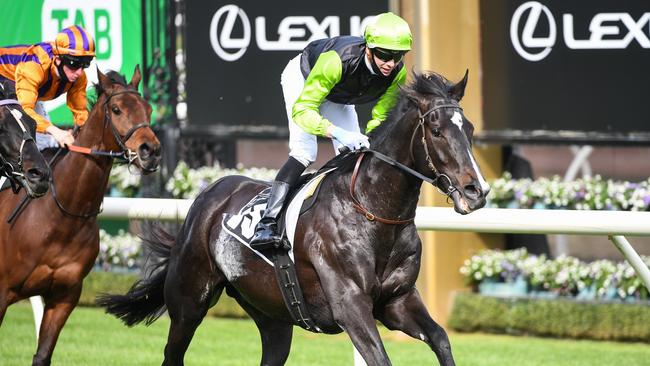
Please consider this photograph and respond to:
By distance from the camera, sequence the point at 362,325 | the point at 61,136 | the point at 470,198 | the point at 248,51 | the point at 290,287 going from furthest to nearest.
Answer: the point at 248,51 → the point at 61,136 → the point at 290,287 → the point at 362,325 → the point at 470,198

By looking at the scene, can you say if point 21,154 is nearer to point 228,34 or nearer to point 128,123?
point 128,123

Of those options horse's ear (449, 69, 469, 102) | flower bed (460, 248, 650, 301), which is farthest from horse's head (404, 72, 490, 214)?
flower bed (460, 248, 650, 301)

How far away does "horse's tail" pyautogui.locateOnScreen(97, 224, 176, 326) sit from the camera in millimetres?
6371

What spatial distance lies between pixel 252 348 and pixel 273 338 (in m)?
2.23

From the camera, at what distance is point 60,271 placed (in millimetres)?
6344

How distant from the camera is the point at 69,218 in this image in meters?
6.39

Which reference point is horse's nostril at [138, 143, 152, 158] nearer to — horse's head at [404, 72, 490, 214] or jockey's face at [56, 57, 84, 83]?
jockey's face at [56, 57, 84, 83]

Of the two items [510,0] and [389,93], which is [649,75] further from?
[389,93]

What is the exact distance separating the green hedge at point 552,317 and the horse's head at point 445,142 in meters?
3.33

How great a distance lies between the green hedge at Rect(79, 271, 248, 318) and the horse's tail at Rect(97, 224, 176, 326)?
3.03 meters

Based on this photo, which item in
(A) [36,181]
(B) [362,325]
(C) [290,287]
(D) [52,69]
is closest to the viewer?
(B) [362,325]

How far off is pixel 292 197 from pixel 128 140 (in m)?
1.06

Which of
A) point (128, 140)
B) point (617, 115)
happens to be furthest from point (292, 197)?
point (617, 115)

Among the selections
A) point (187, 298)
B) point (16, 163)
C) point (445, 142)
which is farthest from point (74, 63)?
point (445, 142)
